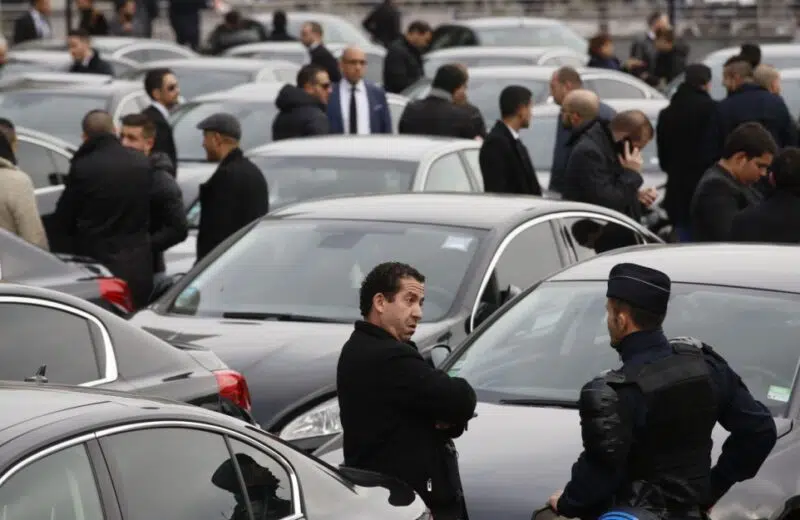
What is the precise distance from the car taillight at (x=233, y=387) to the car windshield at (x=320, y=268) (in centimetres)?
148

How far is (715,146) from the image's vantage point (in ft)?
50.5

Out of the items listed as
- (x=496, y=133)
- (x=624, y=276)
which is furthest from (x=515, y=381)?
(x=496, y=133)

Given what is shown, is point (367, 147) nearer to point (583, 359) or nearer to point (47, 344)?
point (583, 359)

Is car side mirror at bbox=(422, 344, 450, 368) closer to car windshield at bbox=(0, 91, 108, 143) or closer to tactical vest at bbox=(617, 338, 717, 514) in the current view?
tactical vest at bbox=(617, 338, 717, 514)

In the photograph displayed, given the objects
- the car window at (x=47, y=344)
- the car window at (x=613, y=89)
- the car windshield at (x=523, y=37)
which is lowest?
the car windshield at (x=523, y=37)

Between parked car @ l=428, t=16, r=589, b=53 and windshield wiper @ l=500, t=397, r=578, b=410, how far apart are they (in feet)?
72.4

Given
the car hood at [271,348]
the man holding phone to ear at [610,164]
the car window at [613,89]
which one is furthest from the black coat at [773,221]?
the car window at [613,89]

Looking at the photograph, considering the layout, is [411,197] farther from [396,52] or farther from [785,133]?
[396,52]

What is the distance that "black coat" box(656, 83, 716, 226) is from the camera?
611 inches

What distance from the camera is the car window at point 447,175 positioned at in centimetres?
1307

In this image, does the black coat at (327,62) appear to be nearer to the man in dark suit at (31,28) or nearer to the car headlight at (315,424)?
the man in dark suit at (31,28)

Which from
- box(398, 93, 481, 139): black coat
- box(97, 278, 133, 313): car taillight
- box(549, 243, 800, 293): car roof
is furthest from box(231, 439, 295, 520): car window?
box(398, 93, 481, 139): black coat

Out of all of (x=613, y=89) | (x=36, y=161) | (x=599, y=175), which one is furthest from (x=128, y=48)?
(x=599, y=175)

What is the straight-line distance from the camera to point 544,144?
17219mm
